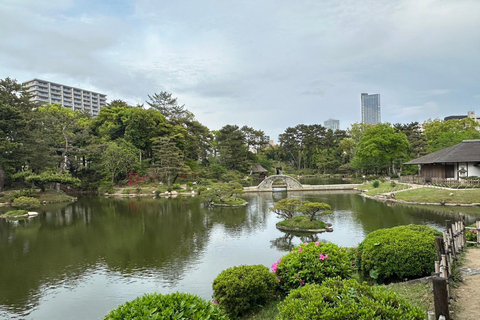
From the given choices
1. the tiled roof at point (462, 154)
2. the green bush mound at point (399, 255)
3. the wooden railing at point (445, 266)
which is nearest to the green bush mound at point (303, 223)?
the wooden railing at point (445, 266)

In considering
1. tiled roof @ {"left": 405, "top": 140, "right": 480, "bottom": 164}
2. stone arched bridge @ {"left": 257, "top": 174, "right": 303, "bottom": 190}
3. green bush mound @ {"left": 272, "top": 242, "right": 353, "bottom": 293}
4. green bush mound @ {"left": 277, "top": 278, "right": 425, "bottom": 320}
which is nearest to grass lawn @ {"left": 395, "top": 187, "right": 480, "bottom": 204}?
tiled roof @ {"left": 405, "top": 140, "right": 480, "bottom": 164}

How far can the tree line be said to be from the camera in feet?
99.6

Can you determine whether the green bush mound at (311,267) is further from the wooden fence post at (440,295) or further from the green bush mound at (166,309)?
the green bush mound at (166,309)

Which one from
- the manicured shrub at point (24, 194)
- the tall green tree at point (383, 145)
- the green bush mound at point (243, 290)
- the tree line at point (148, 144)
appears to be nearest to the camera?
the green bush mound at point (243, 290)

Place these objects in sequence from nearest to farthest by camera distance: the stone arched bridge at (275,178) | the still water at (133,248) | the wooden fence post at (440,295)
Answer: the wooden fence post at (440,295)
the still water at (133,248)
the stone arched bridge at (275,178)

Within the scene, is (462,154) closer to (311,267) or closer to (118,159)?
(311,267)

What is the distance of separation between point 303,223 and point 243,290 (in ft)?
36.3

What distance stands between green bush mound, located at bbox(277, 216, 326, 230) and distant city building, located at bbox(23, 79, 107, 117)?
77324 mm

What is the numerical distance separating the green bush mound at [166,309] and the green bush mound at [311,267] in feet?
8.68

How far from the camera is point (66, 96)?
87.1 metres

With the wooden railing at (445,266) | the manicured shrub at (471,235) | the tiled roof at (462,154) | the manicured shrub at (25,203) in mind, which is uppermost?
the tiled roof at (462,154)

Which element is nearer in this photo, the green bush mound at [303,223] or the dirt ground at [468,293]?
the dirt ground at [468,293]

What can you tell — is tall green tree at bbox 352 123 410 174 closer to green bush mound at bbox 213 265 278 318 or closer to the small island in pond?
the small island in pond

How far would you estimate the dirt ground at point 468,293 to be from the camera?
14.6ft
